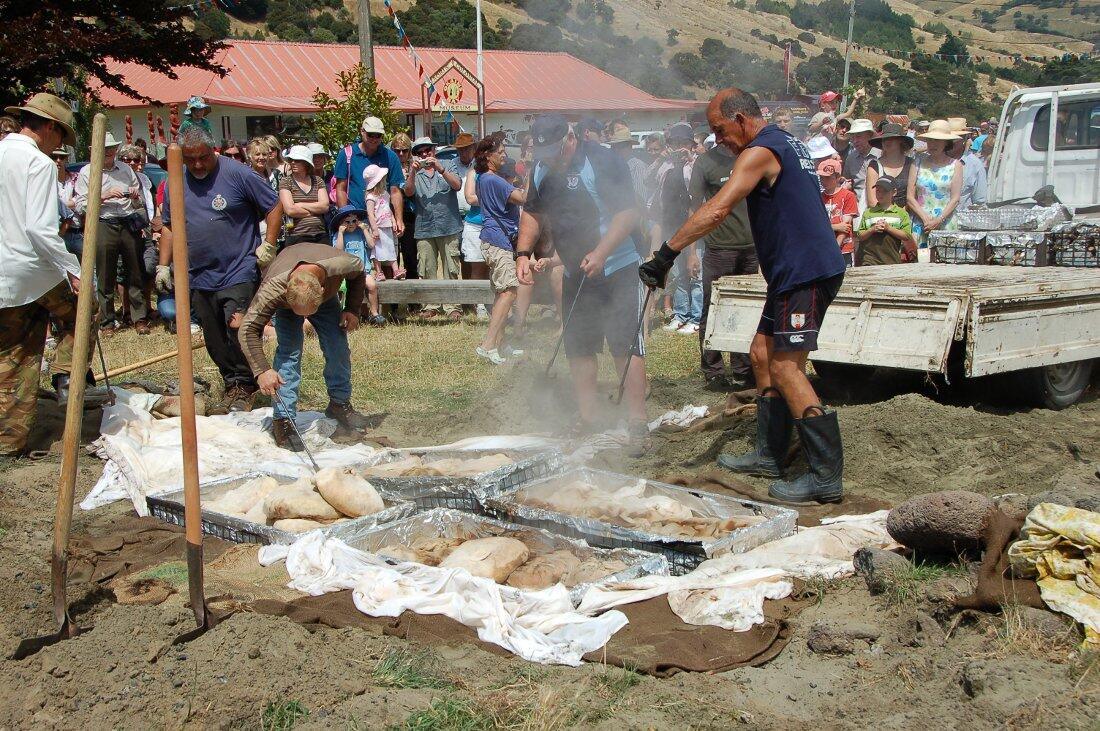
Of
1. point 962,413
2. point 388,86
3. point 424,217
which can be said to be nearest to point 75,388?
point 962,413

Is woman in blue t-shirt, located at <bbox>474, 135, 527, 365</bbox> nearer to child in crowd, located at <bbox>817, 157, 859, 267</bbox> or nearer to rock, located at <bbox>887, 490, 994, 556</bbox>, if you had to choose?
child in crowd, located at <bbox>817, 157, 859, 267</bbox>

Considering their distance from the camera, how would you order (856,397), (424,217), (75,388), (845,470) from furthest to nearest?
(424,217), (856,397), (845,470), (75,388)

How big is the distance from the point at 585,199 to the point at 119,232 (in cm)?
671

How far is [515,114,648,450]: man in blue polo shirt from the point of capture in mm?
5879

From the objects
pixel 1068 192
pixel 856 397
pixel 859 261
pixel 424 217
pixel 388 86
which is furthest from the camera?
pixel 388 86

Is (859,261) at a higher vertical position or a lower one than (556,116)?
lower

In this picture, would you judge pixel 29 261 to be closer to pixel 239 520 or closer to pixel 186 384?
pixel 239 520

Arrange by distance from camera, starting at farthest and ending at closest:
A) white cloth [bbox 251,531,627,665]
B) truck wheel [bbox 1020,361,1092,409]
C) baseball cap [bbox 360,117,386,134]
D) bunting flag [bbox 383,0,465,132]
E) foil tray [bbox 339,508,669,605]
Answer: bunting flag [bbox 383,0,465,132] < baseball cap [bbox 360,117,386,134] < truck wheel [bbox 1020,361,1092,409] < foil tray [bbox 339,508,669,605] < white cloth [bbox 251,531,627,665]

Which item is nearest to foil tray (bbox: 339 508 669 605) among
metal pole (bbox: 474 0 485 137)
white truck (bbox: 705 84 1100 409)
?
white truck (bbox: 705 84 1100 409)

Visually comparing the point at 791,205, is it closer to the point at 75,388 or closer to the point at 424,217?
the point at 75,388

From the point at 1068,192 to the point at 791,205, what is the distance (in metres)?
6.16

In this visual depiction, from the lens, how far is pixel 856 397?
7344mm

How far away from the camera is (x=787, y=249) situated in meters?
4.95

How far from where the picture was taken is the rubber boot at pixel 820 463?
16.3 ft
